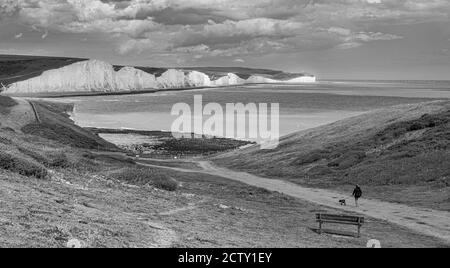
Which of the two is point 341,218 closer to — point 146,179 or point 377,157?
point 146,179

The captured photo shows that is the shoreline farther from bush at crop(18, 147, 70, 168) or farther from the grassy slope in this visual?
bush at crop(18, 147, 70, 168)

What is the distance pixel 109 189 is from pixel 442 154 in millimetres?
27997

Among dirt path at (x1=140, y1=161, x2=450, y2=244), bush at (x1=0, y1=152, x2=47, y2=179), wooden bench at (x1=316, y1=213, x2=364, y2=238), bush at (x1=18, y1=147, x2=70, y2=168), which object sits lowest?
dirt path at (x1=140, y1=161, x2=450, y2=244)

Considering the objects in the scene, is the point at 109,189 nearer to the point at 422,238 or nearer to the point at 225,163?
the point at 422,238

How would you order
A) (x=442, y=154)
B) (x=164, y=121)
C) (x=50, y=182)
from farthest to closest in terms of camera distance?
(x=164, y=121) < (x=442, y=154) < (x=50, y=182)

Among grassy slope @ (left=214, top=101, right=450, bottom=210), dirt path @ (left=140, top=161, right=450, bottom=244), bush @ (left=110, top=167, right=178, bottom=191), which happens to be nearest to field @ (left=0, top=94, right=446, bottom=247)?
bush @ (left=110, top=167, right=178, bottom=191)

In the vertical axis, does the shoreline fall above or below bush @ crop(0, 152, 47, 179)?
below

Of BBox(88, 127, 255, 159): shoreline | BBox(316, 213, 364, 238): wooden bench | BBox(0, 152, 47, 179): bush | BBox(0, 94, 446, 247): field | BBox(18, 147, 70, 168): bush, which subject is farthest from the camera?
BBox(88, 127, 255, 159): shoreline

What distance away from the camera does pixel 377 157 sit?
4475 cm

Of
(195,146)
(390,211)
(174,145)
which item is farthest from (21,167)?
(174,145)

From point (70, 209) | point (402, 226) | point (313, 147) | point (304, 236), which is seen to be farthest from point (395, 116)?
point (70, 209)

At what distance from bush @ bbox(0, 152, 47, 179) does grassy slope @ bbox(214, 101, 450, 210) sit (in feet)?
70.2

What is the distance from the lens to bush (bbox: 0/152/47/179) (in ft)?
68.7

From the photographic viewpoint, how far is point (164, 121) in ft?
400
